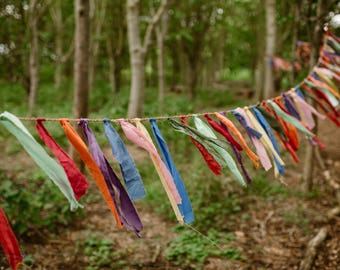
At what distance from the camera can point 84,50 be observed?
4.85m

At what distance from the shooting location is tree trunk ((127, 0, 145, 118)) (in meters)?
6.84

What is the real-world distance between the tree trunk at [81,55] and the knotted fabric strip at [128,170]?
3.15 meters

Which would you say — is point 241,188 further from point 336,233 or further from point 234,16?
point 234,16

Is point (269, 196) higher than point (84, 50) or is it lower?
lower

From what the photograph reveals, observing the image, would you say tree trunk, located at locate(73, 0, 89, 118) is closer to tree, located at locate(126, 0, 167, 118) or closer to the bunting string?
tree, located at locate(126, 0, 167, 118)

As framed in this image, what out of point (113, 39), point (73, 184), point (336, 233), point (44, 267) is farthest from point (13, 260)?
point (113, 39)

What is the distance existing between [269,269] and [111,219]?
6.56 feet

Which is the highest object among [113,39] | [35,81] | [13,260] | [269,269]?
[113,39]

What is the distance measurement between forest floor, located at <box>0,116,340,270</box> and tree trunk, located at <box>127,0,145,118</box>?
2.73 m

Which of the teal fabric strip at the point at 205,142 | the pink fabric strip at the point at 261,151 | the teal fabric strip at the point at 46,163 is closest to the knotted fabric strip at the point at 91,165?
the teal fabric strip at the point at 46,163

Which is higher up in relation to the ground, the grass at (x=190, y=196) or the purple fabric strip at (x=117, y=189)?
the purple fabric strip at (x=117, y=189)

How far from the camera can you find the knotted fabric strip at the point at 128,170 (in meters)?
1.87

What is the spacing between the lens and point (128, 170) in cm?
190

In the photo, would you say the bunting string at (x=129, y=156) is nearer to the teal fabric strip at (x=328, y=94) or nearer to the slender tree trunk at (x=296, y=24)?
the teal fabric strip at (x=328, y=94)
